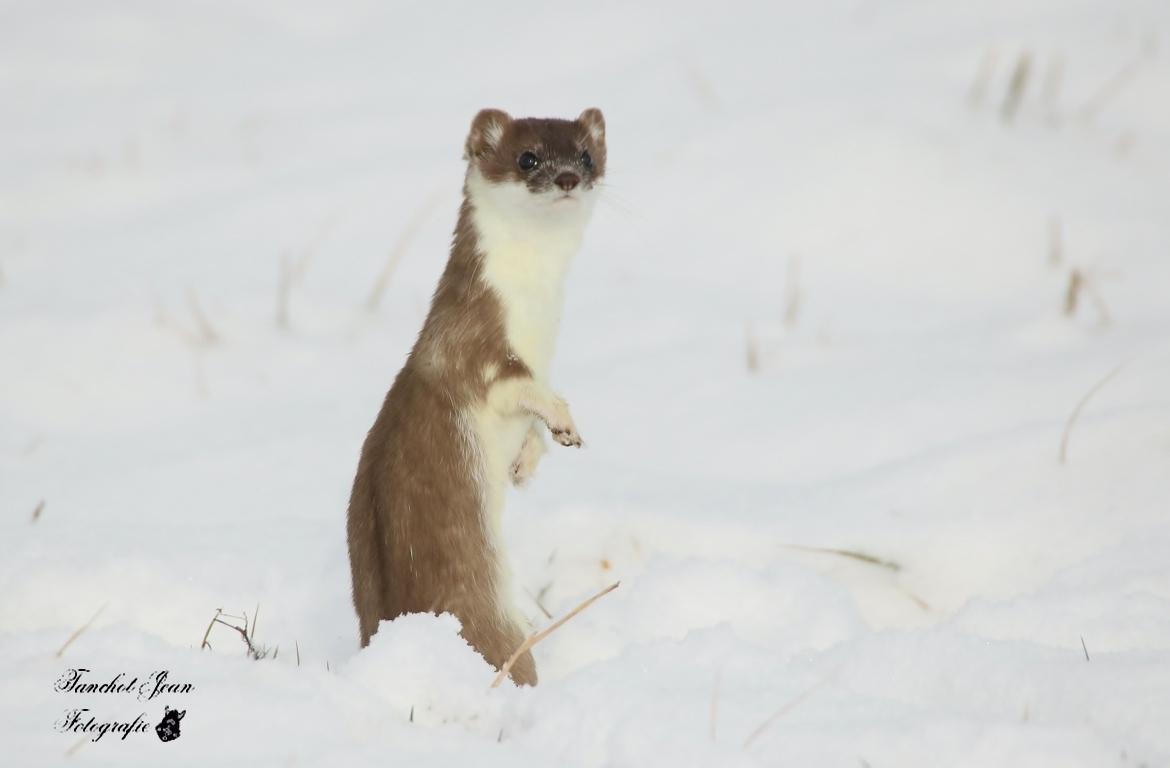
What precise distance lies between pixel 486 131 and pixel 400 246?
2.38 meters

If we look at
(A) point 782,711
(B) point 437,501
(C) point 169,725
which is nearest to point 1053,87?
(B) point 437,501

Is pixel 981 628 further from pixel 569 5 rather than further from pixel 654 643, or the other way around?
pixel 569 5

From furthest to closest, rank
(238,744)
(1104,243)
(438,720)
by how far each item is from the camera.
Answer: (1104,243), (438,720), (238,744)

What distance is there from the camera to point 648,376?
17.1 ft

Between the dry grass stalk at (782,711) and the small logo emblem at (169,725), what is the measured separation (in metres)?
0.99

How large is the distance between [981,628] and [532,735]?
1196mm

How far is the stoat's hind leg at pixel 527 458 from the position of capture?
10.4 feet

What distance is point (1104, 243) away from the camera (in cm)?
605

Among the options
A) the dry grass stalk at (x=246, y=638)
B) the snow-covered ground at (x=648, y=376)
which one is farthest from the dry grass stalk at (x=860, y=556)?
the dry grass stalk at (x=246, y=638)

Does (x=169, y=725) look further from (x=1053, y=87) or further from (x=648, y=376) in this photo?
(x=1053, y=87)

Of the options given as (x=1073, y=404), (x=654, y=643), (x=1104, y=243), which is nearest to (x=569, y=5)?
(x=1104, y=243)

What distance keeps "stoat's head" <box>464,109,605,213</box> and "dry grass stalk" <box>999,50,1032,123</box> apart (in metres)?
4.19

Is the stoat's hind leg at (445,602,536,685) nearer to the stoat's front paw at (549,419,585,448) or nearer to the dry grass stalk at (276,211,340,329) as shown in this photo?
the stoat's front paw at (549,419,585,448)

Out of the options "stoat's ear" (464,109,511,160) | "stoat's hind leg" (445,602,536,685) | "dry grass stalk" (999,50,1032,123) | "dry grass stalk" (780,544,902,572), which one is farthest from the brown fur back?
"dry grass stalk" (999,50,1032,123)
